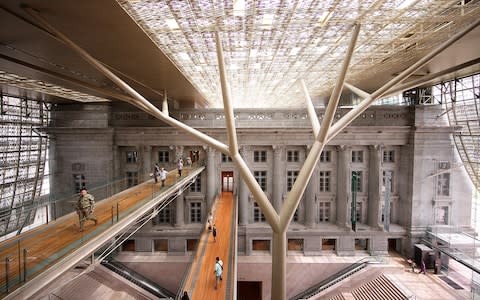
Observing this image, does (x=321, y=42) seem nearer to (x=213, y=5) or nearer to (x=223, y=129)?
(x=213, y=5)

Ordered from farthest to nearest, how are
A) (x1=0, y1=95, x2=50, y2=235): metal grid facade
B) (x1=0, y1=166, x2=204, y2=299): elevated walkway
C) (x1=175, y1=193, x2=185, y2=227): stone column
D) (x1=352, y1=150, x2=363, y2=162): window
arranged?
1. (x1=352, y1=150, x2=363, y2=162): window
2. (x1=175, y1=193, x2=185, y2=227): stone column
3. (x1=0, y1=95, x2=50, y2=235): metal grid facade
4. (x1=0, y1=166, x2=204, y2=299): elevated walkway

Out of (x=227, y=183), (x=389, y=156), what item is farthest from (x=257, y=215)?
(x=389, y=156)

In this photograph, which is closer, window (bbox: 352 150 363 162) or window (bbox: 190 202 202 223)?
window (bbox: 352 150 363 162)

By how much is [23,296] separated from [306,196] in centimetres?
2470

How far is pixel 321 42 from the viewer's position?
44.9 ft

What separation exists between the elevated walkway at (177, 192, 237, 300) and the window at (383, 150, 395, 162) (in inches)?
694

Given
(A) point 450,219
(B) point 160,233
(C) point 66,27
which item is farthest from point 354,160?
(C) point 66,27

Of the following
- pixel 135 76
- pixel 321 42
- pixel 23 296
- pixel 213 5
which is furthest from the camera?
pixel 135 76

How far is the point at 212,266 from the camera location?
14711 mm

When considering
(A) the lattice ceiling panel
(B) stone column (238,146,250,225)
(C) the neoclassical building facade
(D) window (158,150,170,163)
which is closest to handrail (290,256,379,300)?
(C) the neoclassical building facade

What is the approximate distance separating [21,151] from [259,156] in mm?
24159

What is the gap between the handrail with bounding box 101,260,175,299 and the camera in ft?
75.0

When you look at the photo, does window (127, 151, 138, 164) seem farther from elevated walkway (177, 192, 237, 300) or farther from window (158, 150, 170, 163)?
elevated walkway (177, 192, 237, 300)

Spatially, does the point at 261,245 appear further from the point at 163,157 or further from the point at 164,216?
the point at 163,157
